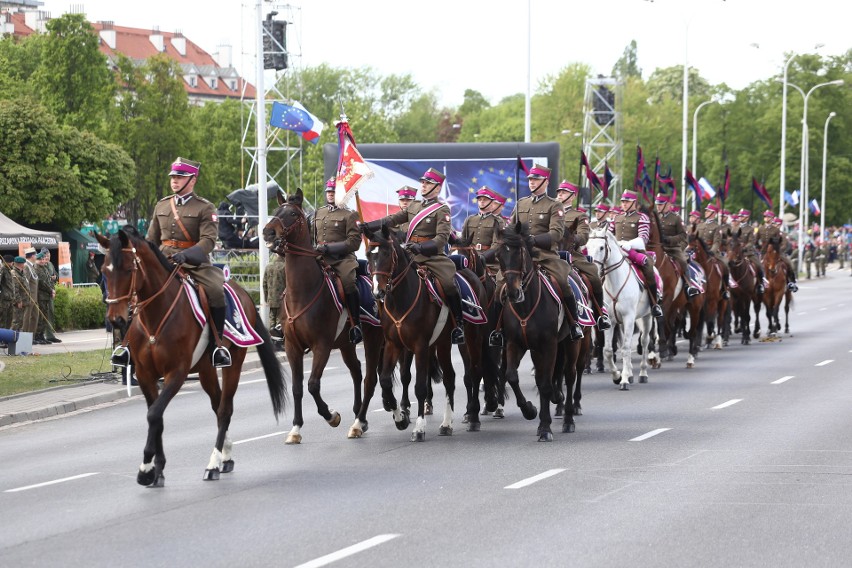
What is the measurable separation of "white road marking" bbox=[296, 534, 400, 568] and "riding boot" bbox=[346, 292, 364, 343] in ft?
18.8

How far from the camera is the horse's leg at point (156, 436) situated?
1105cm

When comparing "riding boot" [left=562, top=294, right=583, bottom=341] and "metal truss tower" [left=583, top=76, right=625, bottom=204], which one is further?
"metal truss tower" [left=583, top=76, right=625, bottom=204]

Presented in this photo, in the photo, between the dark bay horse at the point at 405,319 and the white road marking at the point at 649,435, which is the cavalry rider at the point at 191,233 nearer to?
the dark bay horse at the point at 405,319

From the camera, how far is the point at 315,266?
1419 cm

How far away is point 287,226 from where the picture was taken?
44.5 feet

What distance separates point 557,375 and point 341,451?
3.27 metres

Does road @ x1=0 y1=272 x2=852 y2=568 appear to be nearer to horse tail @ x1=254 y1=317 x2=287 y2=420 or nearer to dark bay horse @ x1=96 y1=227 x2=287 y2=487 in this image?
dark bay horse @ x1=96 y1=227 x2=287 y2=487

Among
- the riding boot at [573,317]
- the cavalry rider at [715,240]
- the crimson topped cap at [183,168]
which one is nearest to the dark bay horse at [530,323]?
the riding boot at [573,317]

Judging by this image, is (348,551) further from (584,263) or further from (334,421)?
(584,263)

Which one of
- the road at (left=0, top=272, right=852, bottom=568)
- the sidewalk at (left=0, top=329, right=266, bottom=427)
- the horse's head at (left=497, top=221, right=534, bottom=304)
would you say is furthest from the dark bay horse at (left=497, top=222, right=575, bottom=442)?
the sidewalk at (left=0, top=329, right=266, bottom=427)

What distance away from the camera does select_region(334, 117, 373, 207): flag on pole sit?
15.5 metres

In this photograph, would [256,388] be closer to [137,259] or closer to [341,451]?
[341,451]

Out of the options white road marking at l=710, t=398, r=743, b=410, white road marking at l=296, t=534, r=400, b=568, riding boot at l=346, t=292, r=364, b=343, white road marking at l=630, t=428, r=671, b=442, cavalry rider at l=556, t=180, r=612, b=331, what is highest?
cavalry rider at l=556, t=180, r=612, b=331

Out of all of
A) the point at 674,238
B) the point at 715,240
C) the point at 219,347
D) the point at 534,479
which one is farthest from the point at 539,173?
the point at 715,240
